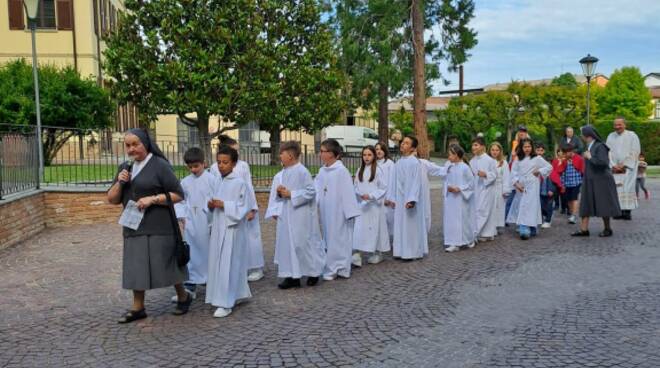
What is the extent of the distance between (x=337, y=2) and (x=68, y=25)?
13.3 meters

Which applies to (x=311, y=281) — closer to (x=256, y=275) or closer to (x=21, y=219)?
(x=256, y=275)

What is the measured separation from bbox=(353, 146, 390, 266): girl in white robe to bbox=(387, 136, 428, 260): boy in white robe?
20 cm

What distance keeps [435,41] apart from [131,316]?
61.0ft

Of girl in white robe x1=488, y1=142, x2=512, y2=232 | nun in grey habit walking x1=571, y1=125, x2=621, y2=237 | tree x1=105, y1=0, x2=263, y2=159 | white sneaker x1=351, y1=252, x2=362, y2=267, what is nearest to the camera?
white sneaker x1=351, y1=252, x2=362, y2=267

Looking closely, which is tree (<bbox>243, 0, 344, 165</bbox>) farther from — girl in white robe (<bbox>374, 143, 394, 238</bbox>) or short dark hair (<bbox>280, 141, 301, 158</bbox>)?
short dark hair (<bbox>280, 141, 301, 158</bbox>)

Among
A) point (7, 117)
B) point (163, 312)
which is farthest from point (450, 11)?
point (163, 312)

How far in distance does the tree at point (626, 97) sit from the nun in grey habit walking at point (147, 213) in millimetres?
62831

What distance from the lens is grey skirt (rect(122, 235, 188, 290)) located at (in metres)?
5.71

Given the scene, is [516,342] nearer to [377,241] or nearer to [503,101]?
[377,241]

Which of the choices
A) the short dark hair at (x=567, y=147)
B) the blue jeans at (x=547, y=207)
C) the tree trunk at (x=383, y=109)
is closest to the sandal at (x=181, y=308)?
the blue jeans at (x=547, y=207)

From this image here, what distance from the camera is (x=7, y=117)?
19375 millimetres

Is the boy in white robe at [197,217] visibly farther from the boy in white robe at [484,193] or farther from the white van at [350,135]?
the white van at [350,135]

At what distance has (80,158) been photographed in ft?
45.8

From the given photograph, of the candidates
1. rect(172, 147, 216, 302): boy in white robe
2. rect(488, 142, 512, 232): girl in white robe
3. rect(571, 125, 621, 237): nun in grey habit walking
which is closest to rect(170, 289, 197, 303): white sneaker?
rect(172, 147, 216, 302): boy in white robe
